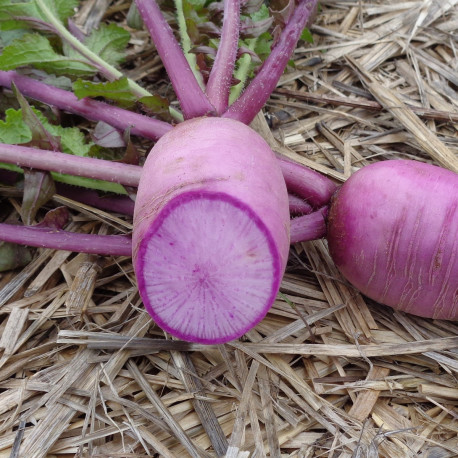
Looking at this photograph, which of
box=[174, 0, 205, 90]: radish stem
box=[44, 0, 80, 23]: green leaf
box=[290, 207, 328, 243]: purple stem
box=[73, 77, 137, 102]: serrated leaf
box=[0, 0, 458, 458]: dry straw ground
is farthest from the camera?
box=[44, 0, 80, 23]: green leaf

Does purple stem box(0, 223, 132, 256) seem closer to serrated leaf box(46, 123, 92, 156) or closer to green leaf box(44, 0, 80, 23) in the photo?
serrated leaf box(46, 123, 92, 156)

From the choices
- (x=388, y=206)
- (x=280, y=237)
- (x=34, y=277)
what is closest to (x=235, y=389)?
(x=280, y=237)

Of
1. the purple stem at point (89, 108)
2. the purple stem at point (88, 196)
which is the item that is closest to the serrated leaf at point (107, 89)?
the purple stem at point (89, 108)

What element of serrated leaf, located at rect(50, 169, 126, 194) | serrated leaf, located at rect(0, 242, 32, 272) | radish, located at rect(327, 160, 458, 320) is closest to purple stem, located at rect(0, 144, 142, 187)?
serrated leaf, located at rect(50, 169, 126, 194)

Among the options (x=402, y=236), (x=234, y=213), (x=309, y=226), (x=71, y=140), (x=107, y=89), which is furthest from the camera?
(x=71, y=140)

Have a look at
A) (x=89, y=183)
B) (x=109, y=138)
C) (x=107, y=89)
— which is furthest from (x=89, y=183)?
(x=107, y=89)

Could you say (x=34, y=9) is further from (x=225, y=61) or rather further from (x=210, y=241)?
(x=210, y=241)

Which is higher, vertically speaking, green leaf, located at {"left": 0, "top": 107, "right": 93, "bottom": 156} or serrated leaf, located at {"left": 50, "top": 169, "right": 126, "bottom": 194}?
green leaf, located at {"left": 0, "top": 107, "right": 93, "bottom": 156}
